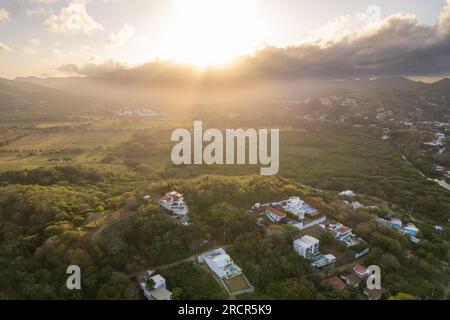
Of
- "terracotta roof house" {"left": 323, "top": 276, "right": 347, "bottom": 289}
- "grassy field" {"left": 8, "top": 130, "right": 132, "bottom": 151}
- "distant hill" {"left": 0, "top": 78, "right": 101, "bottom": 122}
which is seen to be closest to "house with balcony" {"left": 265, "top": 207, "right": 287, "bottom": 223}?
"terracotta roof house" {"left": 323, "top": 276, "right": 347, "bottom": 289}

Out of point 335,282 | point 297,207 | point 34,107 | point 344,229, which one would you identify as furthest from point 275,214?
point 34,107

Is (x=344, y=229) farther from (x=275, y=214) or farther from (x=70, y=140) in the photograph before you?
(x=70, y=140)

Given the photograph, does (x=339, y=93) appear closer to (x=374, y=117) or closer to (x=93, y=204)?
(x=374, y=117)

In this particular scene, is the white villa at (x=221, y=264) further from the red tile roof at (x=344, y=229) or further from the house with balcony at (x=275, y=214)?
the red tile roof at (x=344, y=229)

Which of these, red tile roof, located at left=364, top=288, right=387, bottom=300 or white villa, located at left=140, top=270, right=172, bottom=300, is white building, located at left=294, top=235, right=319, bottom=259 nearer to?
red tile roof, located at left=364, top=288, right=387, bottom=300
